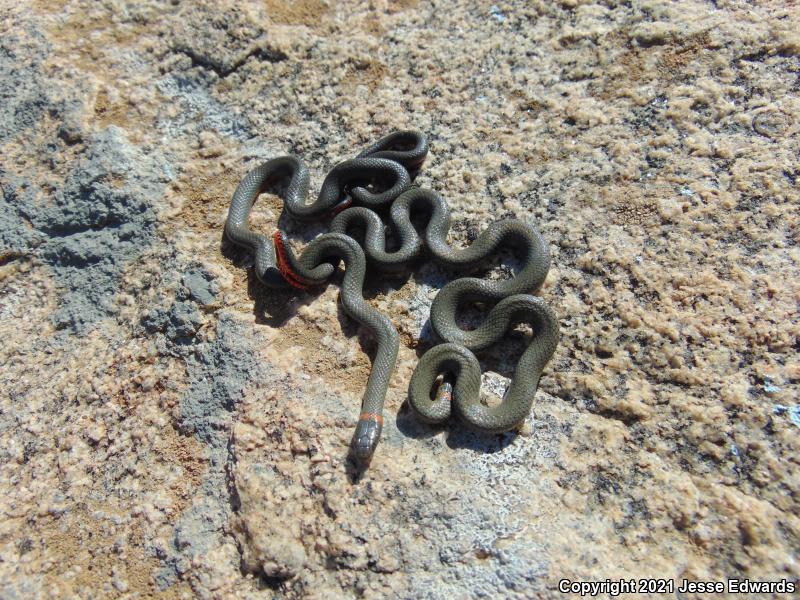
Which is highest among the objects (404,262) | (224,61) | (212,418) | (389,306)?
(224,61)

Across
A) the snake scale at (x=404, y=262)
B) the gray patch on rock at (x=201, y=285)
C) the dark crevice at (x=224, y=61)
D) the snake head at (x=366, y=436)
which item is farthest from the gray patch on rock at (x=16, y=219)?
the snake head at (x=366, y=436)

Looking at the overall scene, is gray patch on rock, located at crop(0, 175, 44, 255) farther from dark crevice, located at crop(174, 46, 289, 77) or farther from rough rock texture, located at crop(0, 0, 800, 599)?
dark crevice, located at crop(174, 46, 289, 77)

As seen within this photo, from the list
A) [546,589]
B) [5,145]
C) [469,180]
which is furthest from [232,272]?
[546,589]

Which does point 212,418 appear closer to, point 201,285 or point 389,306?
point 201,285

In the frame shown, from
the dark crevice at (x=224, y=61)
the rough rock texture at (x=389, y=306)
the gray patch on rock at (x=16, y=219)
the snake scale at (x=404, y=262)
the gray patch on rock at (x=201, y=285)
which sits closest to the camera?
the rough rock texture at (x=389, y=306)

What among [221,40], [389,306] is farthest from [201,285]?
[221,40]

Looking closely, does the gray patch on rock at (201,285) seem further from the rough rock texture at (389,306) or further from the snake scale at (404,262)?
the snake scale at (404,262)

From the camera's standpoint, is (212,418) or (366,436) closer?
(366,436)
